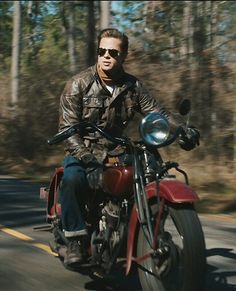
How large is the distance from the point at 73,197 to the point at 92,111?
2.52 feet

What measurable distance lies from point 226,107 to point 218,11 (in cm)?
372

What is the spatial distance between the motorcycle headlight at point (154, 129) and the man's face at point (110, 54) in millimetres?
886

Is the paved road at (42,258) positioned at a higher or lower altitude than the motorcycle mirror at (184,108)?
lower

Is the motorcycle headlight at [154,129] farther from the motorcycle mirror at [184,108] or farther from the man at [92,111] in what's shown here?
the man at [92,111]

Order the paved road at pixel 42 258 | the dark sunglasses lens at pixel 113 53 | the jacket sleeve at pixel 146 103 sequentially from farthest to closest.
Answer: the jacket sleeve at pixel 146 103 → the paved road at pixel 42 258 → the dark sunglasses lens at pixel 113 53

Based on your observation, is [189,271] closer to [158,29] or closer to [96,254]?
[96,254]

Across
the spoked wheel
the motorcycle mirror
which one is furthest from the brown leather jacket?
the spoked wheel

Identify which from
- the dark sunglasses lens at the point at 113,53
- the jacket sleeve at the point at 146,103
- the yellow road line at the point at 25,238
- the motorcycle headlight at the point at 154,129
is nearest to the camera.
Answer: the motorcycle headlight at the point at 154,129

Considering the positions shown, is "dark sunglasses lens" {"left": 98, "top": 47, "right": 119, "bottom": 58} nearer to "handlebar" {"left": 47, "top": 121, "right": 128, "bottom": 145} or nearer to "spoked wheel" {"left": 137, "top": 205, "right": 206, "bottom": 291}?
"handlebar" {"left": 47, "top": 121, "right": 128, "bottom": 145}

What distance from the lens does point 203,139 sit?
14.4 m

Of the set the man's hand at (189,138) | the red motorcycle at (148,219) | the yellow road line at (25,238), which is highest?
the man's hand at (189,138)

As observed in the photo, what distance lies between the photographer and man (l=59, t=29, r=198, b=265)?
497cm

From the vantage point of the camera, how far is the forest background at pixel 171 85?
45.3 ft

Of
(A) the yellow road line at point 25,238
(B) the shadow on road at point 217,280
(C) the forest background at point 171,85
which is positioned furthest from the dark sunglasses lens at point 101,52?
(C) the forest background at point 171,85
